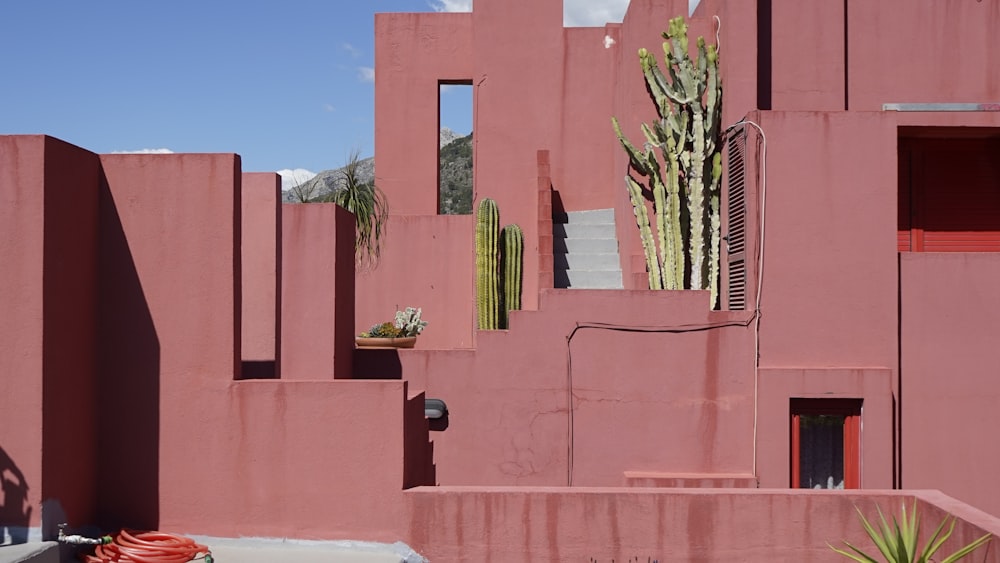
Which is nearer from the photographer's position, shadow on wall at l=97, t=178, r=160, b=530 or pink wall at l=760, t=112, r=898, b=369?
shadow on wall at l=97, t=178, r=160, b=530

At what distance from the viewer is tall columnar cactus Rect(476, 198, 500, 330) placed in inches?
399

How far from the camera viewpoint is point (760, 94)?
10344 millimetres

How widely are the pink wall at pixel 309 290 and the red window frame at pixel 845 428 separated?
458 cm

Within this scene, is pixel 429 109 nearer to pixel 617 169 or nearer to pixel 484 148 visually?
pixel 484 148

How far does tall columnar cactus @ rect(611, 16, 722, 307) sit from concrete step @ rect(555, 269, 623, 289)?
0.65 metres

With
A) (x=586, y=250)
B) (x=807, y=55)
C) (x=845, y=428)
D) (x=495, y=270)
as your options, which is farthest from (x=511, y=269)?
(x=807, y=55)

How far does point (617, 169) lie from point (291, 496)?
697cm

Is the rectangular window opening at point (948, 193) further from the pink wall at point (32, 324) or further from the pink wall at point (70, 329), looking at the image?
the pink wall at point (32, 324)

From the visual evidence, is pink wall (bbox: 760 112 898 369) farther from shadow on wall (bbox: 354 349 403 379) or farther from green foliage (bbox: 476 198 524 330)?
shadow on wall (bbox: 354 349 403 379)

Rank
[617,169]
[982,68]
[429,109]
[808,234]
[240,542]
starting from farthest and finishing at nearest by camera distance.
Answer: [429,109], [617,169], [982,68], [808,234], [240,542]

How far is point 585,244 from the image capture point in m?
11.7

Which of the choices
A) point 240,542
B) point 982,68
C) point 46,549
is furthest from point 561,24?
point 46,549

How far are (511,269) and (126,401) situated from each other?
5.03 m

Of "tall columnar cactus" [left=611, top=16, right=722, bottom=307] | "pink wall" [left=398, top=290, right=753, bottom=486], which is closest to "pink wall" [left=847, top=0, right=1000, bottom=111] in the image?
"tall columnar cactus" [left=611, top=16, right=722, bottom=307]
